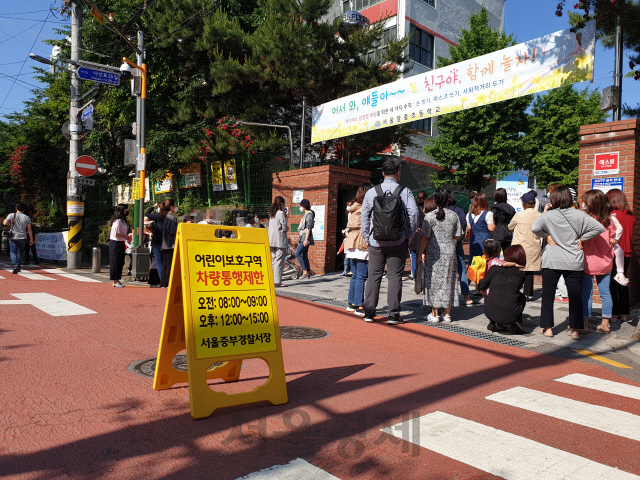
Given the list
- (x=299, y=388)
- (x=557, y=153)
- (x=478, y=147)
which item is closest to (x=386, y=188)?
(x=299, y=388)

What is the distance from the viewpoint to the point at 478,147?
25953 millimetres

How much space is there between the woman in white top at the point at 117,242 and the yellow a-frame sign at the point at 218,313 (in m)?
7.34

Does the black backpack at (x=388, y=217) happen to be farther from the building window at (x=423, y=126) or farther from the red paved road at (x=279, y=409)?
the building window at (x=423, y=126)

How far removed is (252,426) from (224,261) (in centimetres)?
123

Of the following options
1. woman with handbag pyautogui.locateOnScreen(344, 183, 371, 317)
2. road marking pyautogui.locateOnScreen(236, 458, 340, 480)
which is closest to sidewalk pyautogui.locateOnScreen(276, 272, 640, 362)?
→ woman with handbag pyautogui.locateOnScreen(344, 183, 371, 317)

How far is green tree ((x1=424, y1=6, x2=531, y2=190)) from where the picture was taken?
25422mm

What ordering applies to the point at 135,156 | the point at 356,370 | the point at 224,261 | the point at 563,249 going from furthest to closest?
1. the point at 135,156
2. the point at 563,249
3. the point at 356,370
4. the point at 224,261

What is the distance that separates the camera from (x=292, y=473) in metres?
2.66

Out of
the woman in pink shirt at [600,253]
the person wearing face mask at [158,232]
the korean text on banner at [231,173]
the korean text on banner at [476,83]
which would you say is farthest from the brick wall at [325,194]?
the woman in pink shirt at [600,253]

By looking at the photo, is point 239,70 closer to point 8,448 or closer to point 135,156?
point 135,156

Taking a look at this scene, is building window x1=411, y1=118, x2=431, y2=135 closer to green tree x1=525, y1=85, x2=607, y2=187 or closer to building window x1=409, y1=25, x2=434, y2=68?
building window x1=409, y1=25, x2=434, y2=68

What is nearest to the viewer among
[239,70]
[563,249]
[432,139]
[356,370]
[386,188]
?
[356,370]

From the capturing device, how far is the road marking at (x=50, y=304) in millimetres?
7200

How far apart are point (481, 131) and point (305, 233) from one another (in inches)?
652
